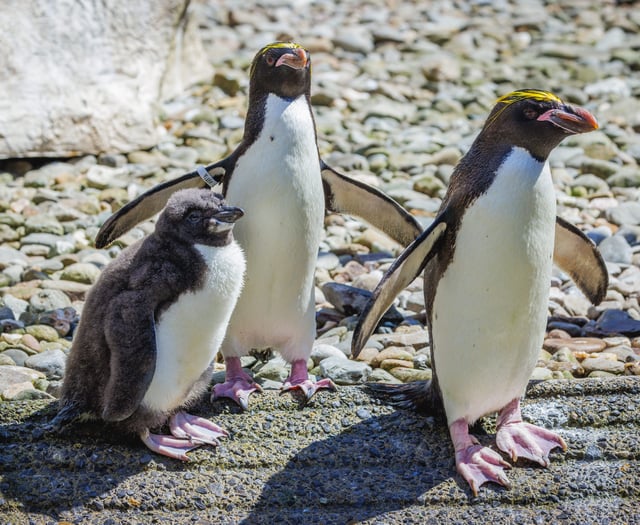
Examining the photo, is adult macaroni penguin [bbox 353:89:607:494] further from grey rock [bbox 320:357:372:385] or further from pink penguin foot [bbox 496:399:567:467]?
grey rock [bbox 320:357:372:385]

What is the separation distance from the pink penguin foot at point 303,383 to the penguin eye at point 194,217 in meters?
0.88

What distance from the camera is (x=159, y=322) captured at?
3201 mm

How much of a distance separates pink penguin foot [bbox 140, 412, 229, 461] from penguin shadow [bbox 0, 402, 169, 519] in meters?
0.04

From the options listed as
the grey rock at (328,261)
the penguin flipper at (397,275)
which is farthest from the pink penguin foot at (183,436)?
the grey rock at (328,261)

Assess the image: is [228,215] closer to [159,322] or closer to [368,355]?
[159,322]

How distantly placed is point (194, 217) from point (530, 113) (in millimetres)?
1139

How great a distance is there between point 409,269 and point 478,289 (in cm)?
26

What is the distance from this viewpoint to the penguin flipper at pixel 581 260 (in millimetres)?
3969

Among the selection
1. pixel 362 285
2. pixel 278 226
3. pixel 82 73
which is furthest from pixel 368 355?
pixel 82 73

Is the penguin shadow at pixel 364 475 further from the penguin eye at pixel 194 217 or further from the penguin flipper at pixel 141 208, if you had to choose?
the penguin flipper at pixel 141 208

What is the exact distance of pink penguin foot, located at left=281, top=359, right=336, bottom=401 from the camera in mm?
3824

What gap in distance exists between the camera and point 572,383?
12.6ft

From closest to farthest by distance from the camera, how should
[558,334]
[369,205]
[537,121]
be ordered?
Result: [537,121] → [369,205] → [558,334]

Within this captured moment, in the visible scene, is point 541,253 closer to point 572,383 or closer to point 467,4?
point 572,383
